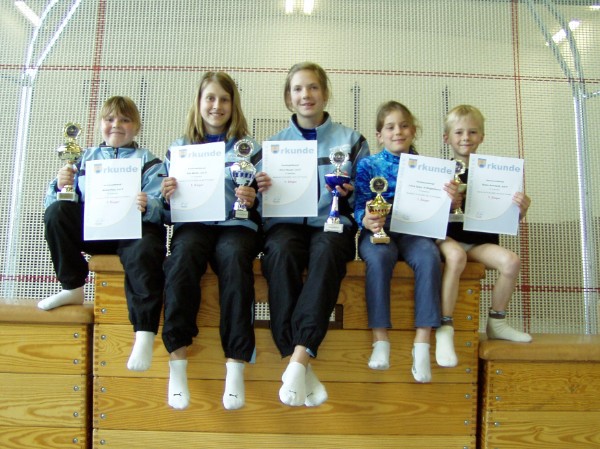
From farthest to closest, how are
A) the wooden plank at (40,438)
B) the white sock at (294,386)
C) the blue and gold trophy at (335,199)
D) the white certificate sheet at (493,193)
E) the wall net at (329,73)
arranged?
the wall net at (329,73), the white certificate sheet at (493,193), the blue and gold trophy at (335,199), the wooden plank at (40,438), the white sock at (294,386)

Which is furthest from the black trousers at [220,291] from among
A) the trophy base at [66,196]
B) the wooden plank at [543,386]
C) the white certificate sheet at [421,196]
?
the wooden plank at [543,386]

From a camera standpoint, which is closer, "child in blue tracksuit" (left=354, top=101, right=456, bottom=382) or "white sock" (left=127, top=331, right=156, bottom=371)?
"white sock" (left=127, top=331, right=156, bottom=371)

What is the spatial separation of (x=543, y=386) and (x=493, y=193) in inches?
33.4

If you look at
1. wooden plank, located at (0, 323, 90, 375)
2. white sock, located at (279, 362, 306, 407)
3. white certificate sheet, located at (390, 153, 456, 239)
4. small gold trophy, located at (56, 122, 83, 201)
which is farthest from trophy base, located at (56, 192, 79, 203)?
white certificate sheet, located at (390, 153, 456, 239)

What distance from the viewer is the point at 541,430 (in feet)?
6.89

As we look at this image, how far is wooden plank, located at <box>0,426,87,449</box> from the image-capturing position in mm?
2121

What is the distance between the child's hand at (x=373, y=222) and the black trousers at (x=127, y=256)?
0.87 meters

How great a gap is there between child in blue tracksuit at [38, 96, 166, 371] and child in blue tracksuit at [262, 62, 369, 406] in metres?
0.47

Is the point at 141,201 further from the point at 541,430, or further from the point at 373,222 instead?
the point at 541,430

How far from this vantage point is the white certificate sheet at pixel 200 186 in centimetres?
224

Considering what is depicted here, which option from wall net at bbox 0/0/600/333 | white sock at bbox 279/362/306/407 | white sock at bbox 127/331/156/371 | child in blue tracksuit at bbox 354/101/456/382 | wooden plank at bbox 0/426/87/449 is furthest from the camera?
wall net at bbox 0/0/600/333

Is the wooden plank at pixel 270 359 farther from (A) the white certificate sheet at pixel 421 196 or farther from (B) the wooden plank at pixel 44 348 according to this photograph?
(A) the white certificate sheet at pixel 421 196

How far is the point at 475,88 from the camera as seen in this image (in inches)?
125

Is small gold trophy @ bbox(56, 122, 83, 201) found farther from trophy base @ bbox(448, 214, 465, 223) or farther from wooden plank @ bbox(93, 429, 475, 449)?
trophy base @ bbox(448, 214, 465, 223)
